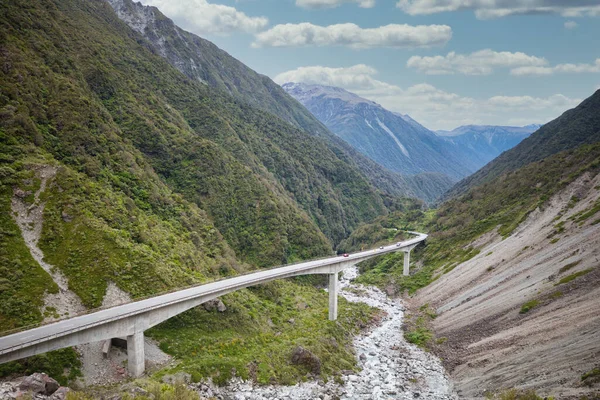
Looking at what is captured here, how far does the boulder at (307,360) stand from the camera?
1723 inches

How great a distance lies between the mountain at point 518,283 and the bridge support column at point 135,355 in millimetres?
29870

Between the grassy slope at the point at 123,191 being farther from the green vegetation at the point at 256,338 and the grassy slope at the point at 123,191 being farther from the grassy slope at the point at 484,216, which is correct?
the grassy slope at the point at 484,216

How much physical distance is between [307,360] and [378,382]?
7.77 meters

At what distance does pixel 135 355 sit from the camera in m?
36.3

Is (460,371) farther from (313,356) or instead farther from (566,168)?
(566,168)

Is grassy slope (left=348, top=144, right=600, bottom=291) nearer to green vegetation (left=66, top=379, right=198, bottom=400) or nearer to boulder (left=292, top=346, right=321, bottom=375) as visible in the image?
boulder (left=292, top=346, right=321, bottom=375)

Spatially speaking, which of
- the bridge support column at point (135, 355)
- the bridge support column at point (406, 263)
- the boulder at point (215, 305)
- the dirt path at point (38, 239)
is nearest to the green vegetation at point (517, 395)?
the boulder at point (215, 305)

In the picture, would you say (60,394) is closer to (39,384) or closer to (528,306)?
(39,384)

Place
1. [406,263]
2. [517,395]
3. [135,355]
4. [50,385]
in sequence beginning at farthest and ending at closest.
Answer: [406,263] < [135,355] < [517,395] < [50,385]

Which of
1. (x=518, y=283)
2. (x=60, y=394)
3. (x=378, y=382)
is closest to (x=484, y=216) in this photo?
(x=518, y=283)

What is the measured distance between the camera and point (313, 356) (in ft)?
147

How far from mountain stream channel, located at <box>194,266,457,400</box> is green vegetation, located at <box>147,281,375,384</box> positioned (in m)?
1.33

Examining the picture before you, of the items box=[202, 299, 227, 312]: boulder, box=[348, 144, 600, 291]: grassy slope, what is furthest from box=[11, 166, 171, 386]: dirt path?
box=[348, 144, 600, 291]: grassy slope

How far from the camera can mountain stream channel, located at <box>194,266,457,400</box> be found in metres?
37.9
